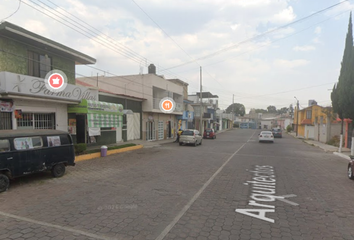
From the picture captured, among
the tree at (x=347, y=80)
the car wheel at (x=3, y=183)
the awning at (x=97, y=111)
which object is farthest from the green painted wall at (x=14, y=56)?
the tree at (x=347, y=80)

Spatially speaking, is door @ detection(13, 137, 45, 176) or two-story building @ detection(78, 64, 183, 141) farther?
two-story building @ detection(78, 64, 183, 141)

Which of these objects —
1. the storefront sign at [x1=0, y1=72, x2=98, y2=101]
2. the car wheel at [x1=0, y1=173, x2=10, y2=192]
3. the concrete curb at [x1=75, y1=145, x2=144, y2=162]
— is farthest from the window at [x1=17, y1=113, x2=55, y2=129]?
the car wheel at [x1=0, y1=173, x2=10, y2=192]

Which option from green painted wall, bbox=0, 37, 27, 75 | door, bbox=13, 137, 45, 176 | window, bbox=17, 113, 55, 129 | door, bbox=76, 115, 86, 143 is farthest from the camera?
door, bbox=76, 115, 86, 143

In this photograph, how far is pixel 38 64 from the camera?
41.9ft

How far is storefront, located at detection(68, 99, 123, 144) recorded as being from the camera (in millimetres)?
14000

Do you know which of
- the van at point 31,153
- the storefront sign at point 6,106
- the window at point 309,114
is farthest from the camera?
the window at point 309,114

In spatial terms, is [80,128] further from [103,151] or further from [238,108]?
[238,108]

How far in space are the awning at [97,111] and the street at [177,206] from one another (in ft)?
17.2

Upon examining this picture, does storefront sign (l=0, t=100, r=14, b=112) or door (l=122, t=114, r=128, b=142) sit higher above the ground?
storefront sign (l=0, t=100, r=14, b=112)

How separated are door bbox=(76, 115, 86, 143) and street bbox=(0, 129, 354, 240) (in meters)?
7.06

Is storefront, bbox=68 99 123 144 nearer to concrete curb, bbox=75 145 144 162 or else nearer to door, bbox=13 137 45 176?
concrete curb, bbox=75 145 144 162

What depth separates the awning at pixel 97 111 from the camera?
13922 millimetres

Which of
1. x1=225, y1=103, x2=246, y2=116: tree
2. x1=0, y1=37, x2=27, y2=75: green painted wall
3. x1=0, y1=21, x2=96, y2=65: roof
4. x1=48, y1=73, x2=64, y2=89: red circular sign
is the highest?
x1=225, y1=103, x2=246, y2=116: tree

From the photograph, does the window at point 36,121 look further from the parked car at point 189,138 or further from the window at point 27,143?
the parked car at point 189,138
